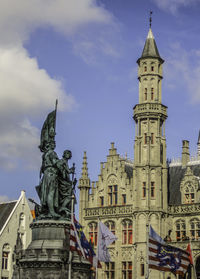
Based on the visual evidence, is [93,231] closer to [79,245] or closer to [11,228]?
[11,228]

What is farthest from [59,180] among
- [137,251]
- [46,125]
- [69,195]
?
[137,251]

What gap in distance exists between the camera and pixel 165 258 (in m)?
33.8

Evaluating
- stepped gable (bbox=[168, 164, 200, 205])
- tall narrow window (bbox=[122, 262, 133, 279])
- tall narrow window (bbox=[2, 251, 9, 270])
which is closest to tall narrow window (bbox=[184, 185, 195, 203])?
stepped gable (bbox=[168, 164, 200, 205])

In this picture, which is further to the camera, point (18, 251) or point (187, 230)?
point (187, 230)

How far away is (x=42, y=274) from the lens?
98.1ft

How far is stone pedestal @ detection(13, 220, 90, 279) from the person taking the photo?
29891mm

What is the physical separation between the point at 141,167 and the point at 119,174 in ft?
11.2

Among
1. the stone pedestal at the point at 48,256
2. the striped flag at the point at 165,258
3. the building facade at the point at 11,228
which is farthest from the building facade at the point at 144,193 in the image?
the stone pedestal at the point at 48,256

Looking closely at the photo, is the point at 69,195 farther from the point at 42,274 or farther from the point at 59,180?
the point at 42,274

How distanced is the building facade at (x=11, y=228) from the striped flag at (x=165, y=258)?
2562 cm

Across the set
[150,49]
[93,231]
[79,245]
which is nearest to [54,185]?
[79,245]

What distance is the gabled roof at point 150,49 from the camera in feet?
210

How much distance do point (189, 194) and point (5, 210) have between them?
19457mm

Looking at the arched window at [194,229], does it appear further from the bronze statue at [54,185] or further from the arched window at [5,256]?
the bronze statue at [54,185]
